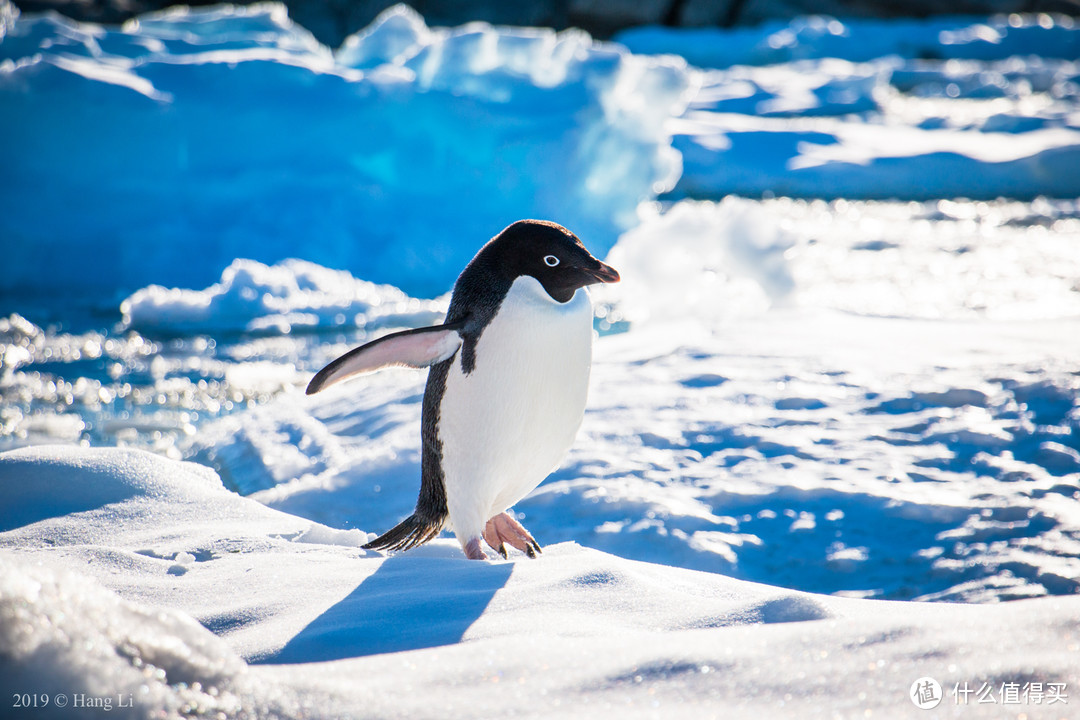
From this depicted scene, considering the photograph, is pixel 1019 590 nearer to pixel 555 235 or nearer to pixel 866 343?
pixel 555 235

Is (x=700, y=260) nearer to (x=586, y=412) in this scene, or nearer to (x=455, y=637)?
(x=586, y=412)

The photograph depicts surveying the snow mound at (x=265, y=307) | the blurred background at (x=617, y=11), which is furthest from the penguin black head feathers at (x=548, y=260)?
the blurred background at (x=617, y=11)

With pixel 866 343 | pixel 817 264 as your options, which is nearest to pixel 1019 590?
pixel 866 343

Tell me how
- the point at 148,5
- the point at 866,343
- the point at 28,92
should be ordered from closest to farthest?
the point at 866,343 → the point at 28,92 → the point at 148,5

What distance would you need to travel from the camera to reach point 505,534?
226 cm

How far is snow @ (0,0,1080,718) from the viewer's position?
1250 mm

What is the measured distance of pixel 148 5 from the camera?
75.3ft

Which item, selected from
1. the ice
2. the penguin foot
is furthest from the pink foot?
the ice

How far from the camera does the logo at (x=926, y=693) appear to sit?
1.15 m

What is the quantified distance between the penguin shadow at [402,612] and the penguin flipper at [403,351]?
42cm

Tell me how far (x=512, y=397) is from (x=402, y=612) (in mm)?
608

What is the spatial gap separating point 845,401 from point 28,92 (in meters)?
6.16

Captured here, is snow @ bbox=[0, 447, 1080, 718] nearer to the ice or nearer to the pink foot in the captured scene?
the pink foot

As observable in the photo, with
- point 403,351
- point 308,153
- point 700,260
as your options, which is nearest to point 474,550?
point 403,351
